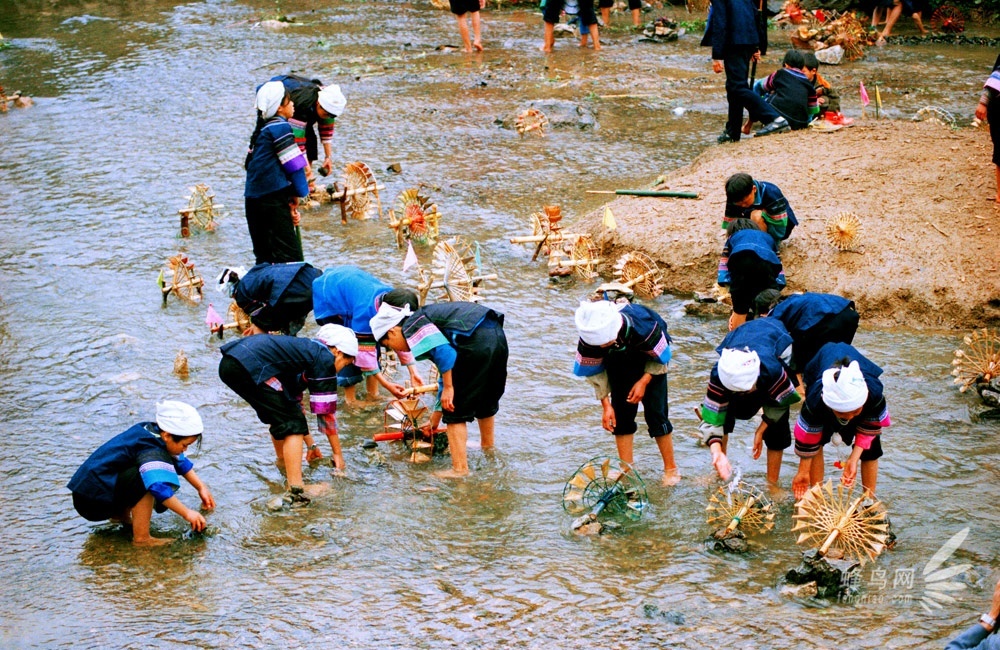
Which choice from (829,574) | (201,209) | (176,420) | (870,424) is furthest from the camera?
(201,209)

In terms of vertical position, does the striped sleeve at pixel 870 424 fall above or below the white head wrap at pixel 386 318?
below

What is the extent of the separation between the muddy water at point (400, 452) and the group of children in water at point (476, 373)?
0.33 metres

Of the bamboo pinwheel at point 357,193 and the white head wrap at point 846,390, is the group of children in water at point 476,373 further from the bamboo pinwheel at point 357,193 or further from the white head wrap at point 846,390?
the bamboo pinwheel at point 357,193

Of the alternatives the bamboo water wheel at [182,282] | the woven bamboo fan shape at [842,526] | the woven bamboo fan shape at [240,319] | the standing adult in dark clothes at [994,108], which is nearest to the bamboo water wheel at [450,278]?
the woven bamboo fan shape at [240,319]

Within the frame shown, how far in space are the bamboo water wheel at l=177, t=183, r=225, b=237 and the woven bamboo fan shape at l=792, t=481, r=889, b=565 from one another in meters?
6.82

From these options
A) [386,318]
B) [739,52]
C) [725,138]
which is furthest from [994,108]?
[386,318]

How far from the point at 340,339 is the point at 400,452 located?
0.88m

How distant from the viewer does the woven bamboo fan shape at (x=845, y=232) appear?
8.22 meters

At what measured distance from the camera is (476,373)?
20.6ft

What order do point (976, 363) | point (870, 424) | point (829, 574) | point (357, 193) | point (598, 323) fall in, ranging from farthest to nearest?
point (357, 193)
point (976, 363)
point (598, 323)
point (870, 424)
point (829, 574)

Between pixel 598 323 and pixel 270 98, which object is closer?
pixel 598 323

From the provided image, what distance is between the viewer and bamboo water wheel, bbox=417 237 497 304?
26.0 feet

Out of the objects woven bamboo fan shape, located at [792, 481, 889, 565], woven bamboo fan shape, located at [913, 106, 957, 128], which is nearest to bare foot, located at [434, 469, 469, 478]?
woven bamboo fan shape, located at [792, 481, 889, 565]

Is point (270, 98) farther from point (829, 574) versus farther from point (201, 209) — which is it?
point (829, 574)
